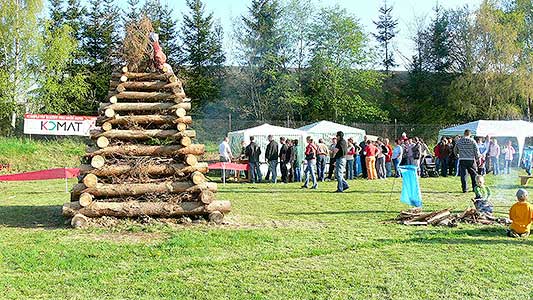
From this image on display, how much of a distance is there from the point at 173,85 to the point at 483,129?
19017mm

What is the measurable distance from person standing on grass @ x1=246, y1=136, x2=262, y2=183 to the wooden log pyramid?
8.57 meters

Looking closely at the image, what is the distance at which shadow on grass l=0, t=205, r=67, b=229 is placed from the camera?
1046cm

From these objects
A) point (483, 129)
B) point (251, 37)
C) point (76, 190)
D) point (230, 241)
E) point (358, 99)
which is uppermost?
point (251, 37)

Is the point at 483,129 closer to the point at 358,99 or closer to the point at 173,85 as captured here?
the point at 173,85

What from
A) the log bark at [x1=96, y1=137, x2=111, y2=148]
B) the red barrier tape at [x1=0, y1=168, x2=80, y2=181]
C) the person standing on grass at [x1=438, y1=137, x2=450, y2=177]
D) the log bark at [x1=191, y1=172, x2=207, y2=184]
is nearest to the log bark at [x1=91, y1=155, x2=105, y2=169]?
the log bark at [x1=96, y1=137, x2=111, y2=148]

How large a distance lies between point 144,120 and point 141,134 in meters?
0.44

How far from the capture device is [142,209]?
10422mm

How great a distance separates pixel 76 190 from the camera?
10484mm

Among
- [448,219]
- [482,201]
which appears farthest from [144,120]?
[482,201]

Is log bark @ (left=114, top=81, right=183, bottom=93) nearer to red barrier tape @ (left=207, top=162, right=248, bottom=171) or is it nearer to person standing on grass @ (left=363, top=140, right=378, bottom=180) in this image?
red barrier tape @ (left=207, top=162, right=248, bottom=171)

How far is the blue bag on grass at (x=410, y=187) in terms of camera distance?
36.6 ft

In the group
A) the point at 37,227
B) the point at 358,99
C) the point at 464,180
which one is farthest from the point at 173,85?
the point at 358,99

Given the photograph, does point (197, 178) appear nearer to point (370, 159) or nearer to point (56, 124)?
point (370, 159)

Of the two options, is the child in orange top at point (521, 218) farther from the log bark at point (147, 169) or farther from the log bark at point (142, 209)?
the log bark at point (147, 169)
